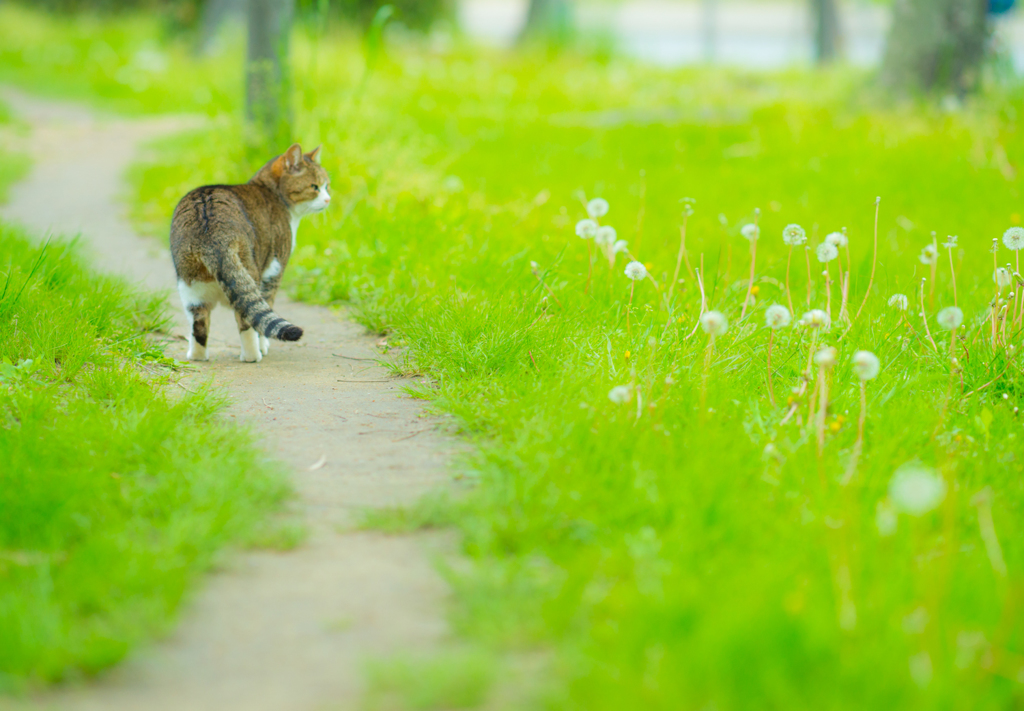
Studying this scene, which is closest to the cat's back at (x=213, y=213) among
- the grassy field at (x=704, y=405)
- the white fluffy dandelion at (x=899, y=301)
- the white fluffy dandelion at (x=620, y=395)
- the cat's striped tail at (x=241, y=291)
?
the cat's striped tail at (x=241, y=291)

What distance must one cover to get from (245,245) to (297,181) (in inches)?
28.5

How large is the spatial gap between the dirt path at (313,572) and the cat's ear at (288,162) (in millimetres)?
736

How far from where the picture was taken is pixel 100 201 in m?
6.84

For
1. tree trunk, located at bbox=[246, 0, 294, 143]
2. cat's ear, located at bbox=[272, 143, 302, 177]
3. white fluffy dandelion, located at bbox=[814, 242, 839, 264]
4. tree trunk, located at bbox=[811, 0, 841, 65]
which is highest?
tree trunk, located at bbox=[811, 0, 841, 65]

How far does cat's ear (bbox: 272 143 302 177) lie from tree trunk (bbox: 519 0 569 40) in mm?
13525

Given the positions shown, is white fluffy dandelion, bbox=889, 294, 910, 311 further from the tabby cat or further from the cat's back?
the cat's back

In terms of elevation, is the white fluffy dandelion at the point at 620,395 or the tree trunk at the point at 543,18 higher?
the tree trunk at the point at 543,18

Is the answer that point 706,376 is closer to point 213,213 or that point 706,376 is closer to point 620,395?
point 620,395

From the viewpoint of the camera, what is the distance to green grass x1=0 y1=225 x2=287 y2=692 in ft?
6.25

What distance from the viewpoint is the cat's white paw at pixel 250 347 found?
3.76 metres

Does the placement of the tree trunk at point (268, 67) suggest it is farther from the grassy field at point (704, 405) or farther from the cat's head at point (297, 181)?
the cat's head at point (297, 181)

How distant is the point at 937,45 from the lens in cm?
902

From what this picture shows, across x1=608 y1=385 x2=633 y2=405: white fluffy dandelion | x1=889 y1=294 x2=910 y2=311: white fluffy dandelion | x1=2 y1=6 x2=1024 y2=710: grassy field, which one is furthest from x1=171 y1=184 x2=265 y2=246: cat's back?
x1=889 y1=294 x2=910 y2=311: white fluffy dandelion

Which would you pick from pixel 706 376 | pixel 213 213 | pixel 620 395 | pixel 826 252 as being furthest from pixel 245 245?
pixel 826 252
